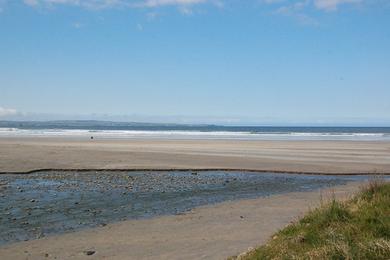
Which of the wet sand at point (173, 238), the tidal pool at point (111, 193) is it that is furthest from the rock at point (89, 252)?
the tidal pool at point (111, 193)

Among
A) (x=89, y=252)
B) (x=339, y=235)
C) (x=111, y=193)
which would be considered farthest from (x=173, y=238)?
(x=111, y=193)

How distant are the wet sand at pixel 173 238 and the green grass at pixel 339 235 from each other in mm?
1549

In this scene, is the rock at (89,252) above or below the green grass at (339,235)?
below

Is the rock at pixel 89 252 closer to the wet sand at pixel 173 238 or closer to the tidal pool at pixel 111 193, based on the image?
the wet sand at pixel 173 238

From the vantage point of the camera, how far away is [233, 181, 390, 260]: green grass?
602 centimetres

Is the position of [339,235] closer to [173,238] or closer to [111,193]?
[173,238]

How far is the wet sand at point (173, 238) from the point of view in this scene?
8.95 meters

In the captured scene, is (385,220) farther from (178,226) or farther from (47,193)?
(47,193)

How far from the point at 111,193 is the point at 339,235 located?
11131mm

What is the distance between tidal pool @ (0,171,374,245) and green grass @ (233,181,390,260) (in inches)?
221

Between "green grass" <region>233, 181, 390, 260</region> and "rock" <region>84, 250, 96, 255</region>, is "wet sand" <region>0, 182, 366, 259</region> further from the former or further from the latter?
"green grass" <region>233, 181, 390, 260</region>

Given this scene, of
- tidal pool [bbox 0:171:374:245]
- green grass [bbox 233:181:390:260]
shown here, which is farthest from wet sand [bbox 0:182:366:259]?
green grass [bbox 233:181:390:260]

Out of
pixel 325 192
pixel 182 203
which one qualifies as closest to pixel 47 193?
pixel 182 203

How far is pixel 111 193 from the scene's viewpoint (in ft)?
55.0
